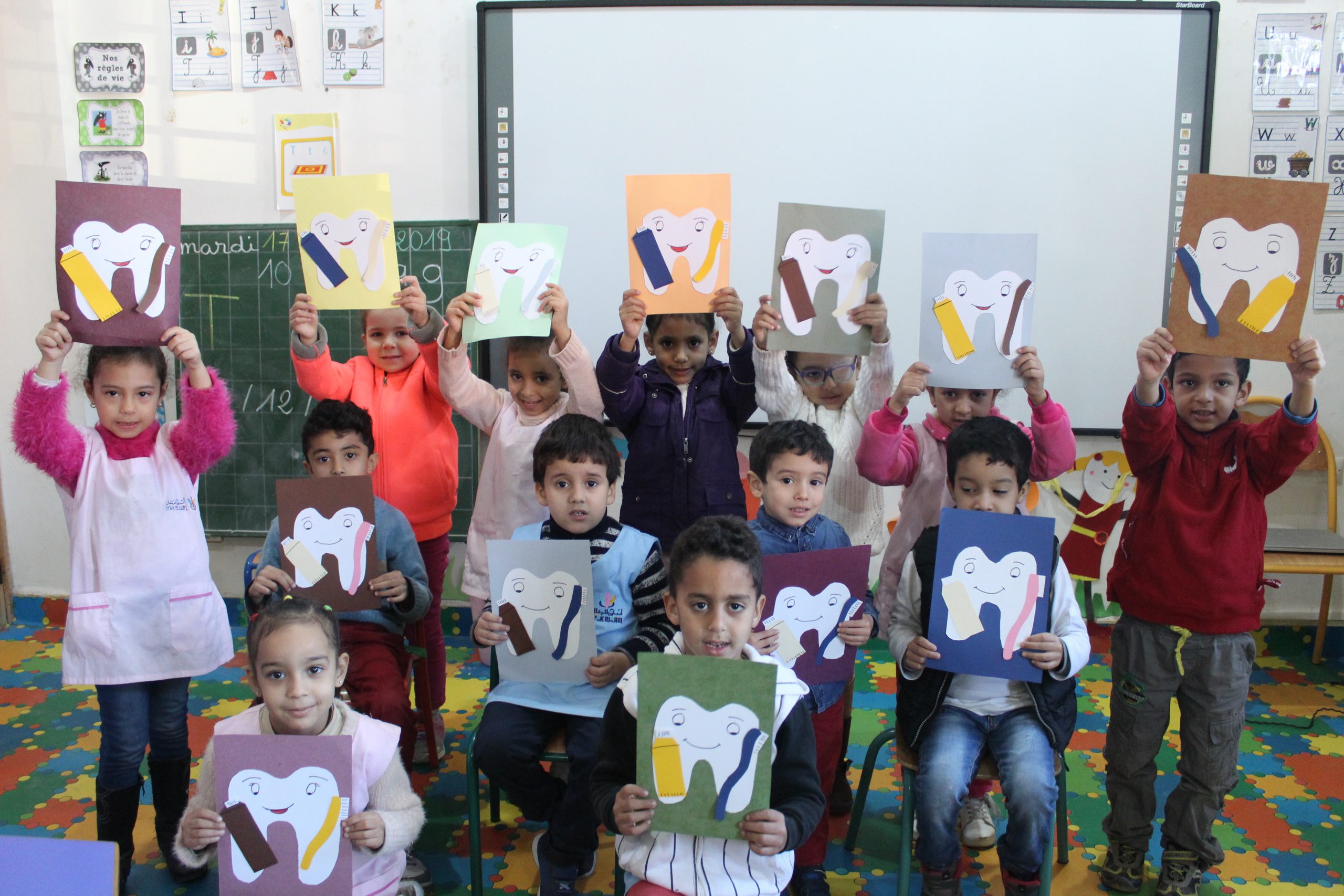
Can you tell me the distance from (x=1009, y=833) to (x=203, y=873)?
69.2 inches

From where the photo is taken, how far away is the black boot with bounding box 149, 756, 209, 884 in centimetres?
201

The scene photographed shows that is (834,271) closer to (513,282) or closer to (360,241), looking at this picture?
(513,282)

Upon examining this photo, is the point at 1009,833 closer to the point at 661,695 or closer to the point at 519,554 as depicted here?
the point at 661,695

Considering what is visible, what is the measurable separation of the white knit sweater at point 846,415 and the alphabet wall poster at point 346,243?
0.97m

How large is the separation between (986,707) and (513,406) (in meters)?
1.41

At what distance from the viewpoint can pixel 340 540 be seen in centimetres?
199

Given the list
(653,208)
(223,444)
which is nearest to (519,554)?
(223,444)

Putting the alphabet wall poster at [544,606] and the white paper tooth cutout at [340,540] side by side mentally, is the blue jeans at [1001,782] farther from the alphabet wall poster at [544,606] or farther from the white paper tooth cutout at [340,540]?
the white paper tooth cutout at [340,540]

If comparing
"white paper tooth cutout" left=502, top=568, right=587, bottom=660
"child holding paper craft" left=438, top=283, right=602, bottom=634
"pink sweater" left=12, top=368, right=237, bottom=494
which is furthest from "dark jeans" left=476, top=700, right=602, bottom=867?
"pink sweater" left=12, top=368, right=237, bottom=494

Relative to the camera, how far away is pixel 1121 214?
3.30m

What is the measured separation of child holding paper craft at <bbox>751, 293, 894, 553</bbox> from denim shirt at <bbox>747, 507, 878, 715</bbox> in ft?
0.65

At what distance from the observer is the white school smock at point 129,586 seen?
6.24 feet

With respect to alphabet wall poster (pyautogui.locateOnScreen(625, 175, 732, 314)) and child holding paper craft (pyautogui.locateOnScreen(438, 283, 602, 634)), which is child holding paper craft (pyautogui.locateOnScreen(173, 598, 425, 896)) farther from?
alphabet wall poster (pyautogui.locateOnScreen(625, 175, 732, 314))

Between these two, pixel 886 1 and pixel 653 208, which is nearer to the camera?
pixel 653 208
